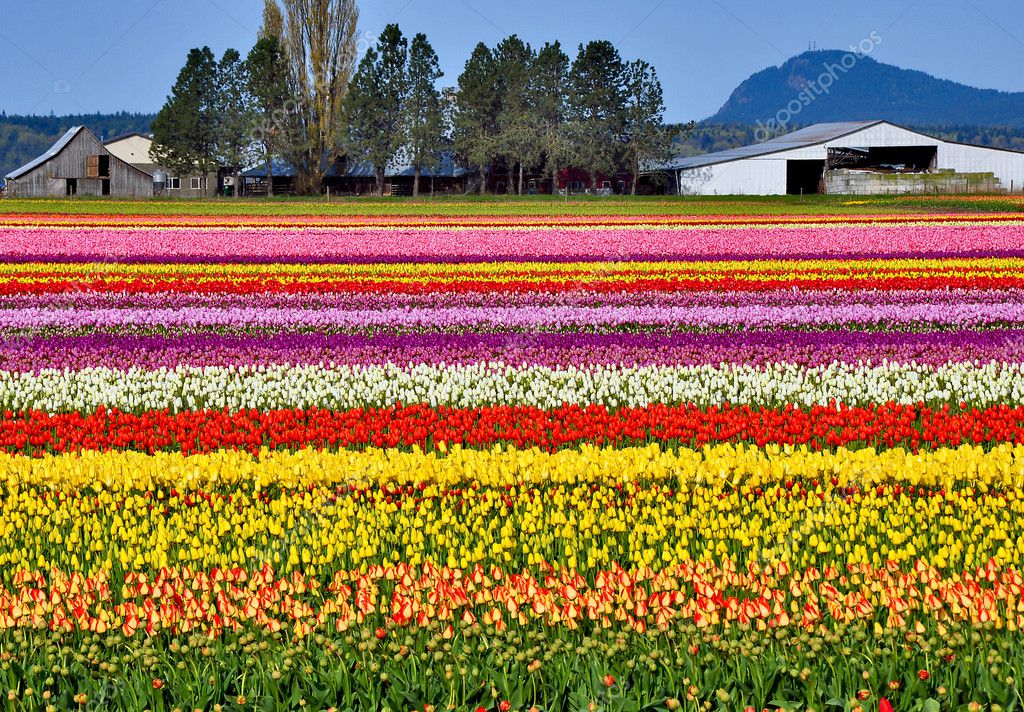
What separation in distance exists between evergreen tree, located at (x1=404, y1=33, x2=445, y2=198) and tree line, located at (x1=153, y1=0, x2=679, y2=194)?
0.29ft

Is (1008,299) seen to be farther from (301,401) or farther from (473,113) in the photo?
(473,113)

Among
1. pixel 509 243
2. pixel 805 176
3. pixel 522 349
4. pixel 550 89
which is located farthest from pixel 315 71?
pixel 522 349

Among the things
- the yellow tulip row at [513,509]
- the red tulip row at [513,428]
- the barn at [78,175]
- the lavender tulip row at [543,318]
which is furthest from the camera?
the barn at [78,175]

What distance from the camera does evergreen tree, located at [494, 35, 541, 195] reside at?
79.0m

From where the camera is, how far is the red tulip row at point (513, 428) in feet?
30.8

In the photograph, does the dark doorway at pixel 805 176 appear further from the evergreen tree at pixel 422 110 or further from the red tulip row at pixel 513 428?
the red tulip row at pixel 513 428

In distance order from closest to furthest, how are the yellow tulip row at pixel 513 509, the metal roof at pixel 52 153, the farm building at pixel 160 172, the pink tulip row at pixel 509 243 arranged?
the yellow tulip row at pixel 513 509 → the pink tulip row at pixel 509 243 → the farm building at pixel 160 172 → the metal roof at pixel 52 153

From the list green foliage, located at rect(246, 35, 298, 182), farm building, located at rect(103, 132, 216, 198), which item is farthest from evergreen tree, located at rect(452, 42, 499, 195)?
farm building, located at rect(103, 132, 216, 198)

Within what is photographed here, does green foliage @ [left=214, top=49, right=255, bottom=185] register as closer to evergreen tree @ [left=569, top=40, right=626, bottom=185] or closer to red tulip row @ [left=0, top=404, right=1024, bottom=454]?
evergreen tree @ [left=569, top=40, right=626, bottom=185]

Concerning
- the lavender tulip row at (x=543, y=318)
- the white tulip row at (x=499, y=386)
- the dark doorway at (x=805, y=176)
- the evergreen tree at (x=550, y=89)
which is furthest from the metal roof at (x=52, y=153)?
the white tulip row at (x=499, y=386)

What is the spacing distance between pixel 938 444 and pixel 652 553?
4.00m

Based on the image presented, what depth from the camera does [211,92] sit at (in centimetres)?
8181

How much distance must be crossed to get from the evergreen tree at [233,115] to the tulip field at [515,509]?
65193mm

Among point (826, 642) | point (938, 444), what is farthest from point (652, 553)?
point (938, 444)
